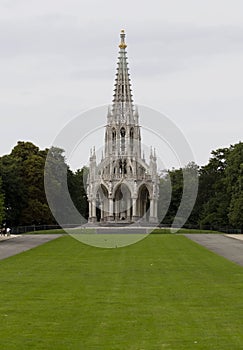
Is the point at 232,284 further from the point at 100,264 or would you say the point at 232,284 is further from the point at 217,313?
the point at 100,264

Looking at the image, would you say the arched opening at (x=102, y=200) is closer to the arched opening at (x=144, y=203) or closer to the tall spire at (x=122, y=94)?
the arched opening at (x=144, y=203)

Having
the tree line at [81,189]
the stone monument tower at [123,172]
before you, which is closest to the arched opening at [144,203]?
the stone monument tower at [123,172]

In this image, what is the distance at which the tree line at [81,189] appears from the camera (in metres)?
80.1

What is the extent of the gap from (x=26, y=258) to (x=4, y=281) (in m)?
11.8

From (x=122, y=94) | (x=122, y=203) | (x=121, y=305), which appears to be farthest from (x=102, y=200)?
(x=121, y=305)

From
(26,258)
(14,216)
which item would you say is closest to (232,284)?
(26,258)

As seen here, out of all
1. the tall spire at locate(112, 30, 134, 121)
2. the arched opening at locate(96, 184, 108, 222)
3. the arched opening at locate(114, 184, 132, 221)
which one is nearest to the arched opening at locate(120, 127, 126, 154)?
the tall spire at locate(112, 30, 134, 121)

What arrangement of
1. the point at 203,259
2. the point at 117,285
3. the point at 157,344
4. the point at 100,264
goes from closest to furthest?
the point at 157,344 < the point at 117,285 < the point at 100,264 < the point at 203,259

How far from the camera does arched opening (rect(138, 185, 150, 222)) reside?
9469 centimetres

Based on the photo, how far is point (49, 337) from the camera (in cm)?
1472

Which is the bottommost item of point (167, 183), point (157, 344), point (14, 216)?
point (157, 344)

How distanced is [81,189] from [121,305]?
91188 mm

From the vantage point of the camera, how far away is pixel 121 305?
1919 centimetres

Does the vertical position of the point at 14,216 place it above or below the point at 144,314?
above
